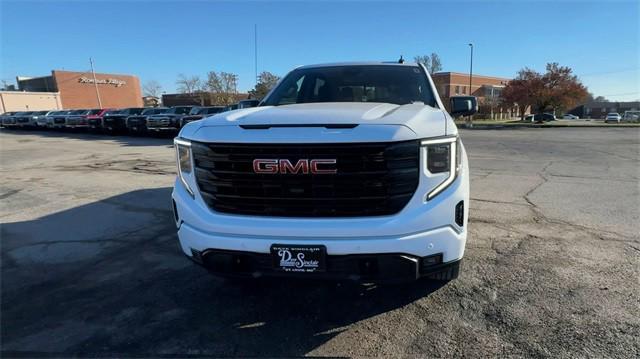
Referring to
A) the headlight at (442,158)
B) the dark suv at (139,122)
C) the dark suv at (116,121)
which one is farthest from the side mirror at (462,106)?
the dark suv at (116,121)

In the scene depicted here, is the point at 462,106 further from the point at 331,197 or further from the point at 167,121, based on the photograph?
the point at 167,121

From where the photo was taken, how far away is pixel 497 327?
2701mm

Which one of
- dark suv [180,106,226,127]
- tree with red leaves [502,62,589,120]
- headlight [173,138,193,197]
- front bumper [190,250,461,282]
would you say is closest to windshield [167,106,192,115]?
dark suv [180,106,226,127]

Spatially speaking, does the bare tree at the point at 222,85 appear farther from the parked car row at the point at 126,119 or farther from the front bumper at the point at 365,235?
the front bumper at the point at 365,235

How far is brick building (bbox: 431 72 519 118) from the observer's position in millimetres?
69250

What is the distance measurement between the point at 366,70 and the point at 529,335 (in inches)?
118

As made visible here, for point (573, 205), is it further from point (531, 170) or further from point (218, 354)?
point (218, 354)

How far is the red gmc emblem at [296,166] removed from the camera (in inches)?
93.7

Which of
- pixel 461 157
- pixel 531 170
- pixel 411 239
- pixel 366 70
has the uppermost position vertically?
pixel 366 70

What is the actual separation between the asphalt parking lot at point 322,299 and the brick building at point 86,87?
75970 mm

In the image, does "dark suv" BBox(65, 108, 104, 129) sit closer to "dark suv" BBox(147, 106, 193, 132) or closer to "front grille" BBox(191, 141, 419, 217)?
"dark suv" BBox(147, 106, 193, 132)

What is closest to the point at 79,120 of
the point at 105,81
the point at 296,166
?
the point at 296,166

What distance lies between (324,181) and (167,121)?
19187 mm

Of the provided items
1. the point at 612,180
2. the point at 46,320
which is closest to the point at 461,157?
the point at 46,320
